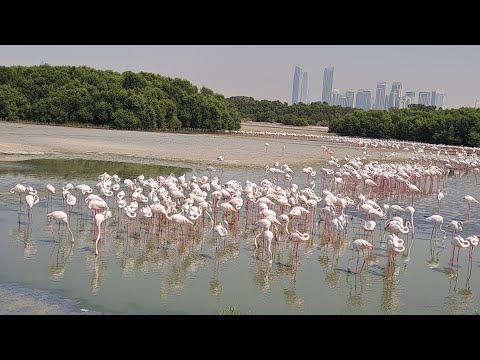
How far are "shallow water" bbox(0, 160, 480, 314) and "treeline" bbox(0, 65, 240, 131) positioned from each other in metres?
43.8

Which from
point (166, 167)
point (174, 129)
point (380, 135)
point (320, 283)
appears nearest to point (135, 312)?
point (320, 283)

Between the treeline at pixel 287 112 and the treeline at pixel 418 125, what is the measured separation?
2120cm

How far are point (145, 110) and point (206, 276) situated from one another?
4896 centimetres

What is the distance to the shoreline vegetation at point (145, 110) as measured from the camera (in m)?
55.7

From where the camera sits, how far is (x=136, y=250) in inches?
424

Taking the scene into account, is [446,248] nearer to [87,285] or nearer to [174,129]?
[87,285]

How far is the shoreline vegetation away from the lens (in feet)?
183

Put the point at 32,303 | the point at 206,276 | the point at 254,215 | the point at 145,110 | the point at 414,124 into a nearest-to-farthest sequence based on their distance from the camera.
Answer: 1. the point at 32,303
2. the point at 206,276
3. the point at 254,215
4. the point at 145,110
5. the point at 414,124

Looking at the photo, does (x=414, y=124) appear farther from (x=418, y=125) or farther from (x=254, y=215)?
(x=254, y=215)

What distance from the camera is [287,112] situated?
100688 mm

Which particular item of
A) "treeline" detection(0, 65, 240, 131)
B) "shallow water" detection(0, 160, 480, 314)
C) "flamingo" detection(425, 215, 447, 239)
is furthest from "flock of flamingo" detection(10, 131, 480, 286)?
"treeline" detection(0, 65, 240, 131)

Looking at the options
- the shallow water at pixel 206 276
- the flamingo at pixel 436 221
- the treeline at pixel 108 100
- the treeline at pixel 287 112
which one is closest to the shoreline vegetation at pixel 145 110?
the treeline at pixel 108 100

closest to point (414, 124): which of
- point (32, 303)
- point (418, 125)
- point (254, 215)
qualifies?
point (418, 125)

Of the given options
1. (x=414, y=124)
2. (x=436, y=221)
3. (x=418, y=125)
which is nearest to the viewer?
(x=436, y=221)
